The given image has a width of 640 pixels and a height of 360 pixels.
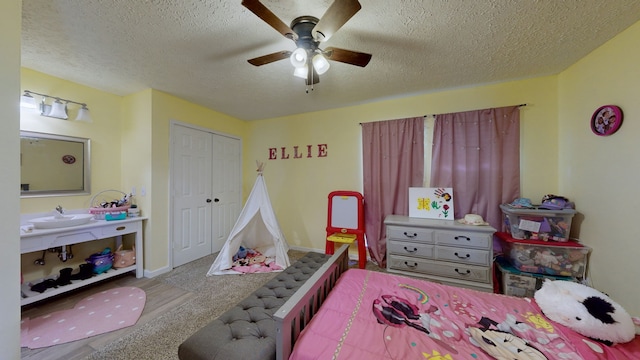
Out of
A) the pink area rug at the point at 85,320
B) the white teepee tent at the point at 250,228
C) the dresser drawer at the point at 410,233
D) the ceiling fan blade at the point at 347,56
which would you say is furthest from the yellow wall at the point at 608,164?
the pink area rug at the point at 85,320

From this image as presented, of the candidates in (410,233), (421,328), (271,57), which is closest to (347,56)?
(271,57)

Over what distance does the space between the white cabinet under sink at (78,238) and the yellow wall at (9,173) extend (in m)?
1.36

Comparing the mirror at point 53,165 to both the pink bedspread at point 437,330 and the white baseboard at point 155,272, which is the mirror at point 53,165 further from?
the pink bedspread at point 437,330

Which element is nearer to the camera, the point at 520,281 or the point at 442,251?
the point at 520,281

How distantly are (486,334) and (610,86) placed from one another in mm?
2388

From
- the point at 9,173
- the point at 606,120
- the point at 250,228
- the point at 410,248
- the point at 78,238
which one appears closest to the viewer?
the point at 9,173

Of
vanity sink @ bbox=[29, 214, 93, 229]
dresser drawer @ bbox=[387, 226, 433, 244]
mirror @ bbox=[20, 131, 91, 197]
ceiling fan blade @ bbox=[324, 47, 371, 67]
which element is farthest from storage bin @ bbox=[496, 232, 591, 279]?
mirror @ bbox=[20, 131, 91, 197]

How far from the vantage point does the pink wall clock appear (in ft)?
5.89

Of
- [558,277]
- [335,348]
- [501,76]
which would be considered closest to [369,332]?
[335,348]

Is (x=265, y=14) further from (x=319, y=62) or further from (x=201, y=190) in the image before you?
(x=201, y=190)

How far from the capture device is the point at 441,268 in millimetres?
2494

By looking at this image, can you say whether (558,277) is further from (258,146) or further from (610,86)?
(258,146)

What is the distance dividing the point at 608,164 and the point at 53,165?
5.63m

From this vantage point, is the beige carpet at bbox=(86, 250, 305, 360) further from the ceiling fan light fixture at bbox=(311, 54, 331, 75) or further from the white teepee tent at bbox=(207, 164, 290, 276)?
the ceiling fan light fixture at bbox=(311, 54, 331, 75)
